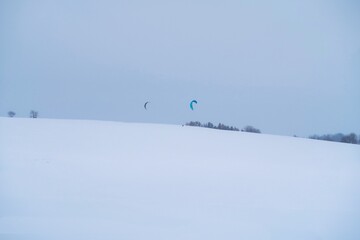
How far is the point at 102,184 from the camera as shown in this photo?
6598mm

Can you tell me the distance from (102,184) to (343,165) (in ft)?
25.9

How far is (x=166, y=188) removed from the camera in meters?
6.65

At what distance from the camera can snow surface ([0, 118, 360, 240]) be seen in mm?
4547

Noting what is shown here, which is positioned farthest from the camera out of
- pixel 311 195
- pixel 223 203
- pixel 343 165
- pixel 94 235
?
pixel 343 165

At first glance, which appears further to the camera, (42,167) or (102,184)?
(42,167)

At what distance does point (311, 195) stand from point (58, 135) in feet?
29.5

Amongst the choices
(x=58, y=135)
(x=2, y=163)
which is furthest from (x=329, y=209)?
(x=58, y=135)

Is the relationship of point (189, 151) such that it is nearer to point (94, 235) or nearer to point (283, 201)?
point (283, 201)

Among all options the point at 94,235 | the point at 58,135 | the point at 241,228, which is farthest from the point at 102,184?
the point at 58,135

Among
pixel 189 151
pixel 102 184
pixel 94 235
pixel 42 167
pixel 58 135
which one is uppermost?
pixel 58 135

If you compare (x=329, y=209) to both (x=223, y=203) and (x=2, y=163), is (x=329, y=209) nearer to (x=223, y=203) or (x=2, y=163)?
(x=223, y=203)

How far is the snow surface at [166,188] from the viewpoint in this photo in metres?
4.55

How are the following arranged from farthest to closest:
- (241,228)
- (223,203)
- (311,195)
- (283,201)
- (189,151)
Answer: (189,151), (311,195), (283,201), (223,203), (241,228)

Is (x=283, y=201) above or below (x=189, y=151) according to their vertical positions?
below
